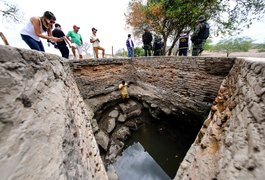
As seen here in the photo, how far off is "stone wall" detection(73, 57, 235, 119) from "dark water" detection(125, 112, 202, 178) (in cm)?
66

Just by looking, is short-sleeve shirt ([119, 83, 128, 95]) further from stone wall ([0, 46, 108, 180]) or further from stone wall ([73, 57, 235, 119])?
stone wall ([0, 46, 108, 180])

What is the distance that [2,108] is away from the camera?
2.49ft

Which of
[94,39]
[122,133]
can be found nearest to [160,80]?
[122,133]

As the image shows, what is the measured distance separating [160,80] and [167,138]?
2417mm

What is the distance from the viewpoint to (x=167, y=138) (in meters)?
5.17

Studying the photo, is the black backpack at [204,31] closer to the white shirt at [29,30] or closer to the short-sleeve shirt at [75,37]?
the short-sleeve shirt at [75,37]

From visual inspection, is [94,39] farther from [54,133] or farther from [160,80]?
[54,133]

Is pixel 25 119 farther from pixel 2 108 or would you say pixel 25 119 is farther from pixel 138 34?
pixel 138 34

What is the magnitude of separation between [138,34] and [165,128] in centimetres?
1114

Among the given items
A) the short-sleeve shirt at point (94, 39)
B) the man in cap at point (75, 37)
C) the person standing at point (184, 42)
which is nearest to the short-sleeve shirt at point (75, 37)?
the man in cap at point (75, 37)

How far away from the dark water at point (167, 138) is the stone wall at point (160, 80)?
66 cm

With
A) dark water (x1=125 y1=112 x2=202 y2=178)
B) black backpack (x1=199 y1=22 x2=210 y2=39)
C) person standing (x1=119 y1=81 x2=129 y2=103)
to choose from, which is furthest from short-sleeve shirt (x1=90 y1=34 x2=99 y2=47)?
black backpack (x1=199 y1=22 x2=210 y2=39)

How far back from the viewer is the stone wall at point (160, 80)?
354cm

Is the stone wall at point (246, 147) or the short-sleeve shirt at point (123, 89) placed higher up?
the stone wall at point (246, 147)
